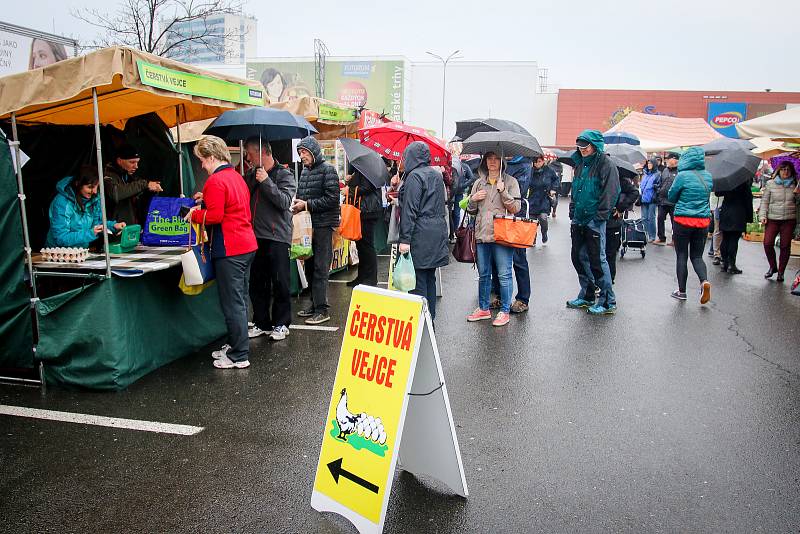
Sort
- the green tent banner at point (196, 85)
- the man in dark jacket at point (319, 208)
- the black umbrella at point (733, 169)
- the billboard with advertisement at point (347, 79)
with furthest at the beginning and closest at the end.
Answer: the billboard with advertisement at point (347, 79), the black umbrella at point (733, 169), the man in dark jacket at point (319, 208), the green tent banner at point (196, 85)

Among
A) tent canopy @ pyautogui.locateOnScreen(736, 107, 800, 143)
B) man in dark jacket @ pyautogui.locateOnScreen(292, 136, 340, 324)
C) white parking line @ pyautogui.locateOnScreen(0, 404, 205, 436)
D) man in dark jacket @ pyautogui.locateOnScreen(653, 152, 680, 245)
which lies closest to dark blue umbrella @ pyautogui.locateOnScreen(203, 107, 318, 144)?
man in dark jacket @ pyautogui.locateOnScreen(292, 136, 340, 324)

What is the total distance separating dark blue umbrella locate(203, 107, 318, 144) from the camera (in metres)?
6.03

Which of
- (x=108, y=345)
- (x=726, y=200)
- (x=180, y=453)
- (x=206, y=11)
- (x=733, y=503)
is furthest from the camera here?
(x=206, y=11)

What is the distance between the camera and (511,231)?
22.5 ft

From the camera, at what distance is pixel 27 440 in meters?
4.15

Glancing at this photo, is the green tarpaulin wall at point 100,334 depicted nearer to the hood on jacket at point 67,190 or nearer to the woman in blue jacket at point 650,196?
the hood on jacket at point 67,190

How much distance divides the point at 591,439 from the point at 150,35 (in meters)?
14.6

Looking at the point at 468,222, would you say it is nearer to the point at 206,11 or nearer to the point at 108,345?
the point at 108,345

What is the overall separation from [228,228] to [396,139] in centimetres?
346

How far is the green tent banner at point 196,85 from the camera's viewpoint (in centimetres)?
469

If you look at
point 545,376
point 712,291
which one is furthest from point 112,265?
point 712,291

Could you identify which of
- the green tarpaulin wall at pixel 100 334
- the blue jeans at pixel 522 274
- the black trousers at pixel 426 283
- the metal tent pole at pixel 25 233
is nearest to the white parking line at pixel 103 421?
the green tarpaulin wall at pixel 100 334

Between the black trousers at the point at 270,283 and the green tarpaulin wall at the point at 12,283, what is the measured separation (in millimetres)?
2034

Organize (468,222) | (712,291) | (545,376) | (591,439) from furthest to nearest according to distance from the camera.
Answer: (712,291) < (468,222) < (545,376) < (591,439)
